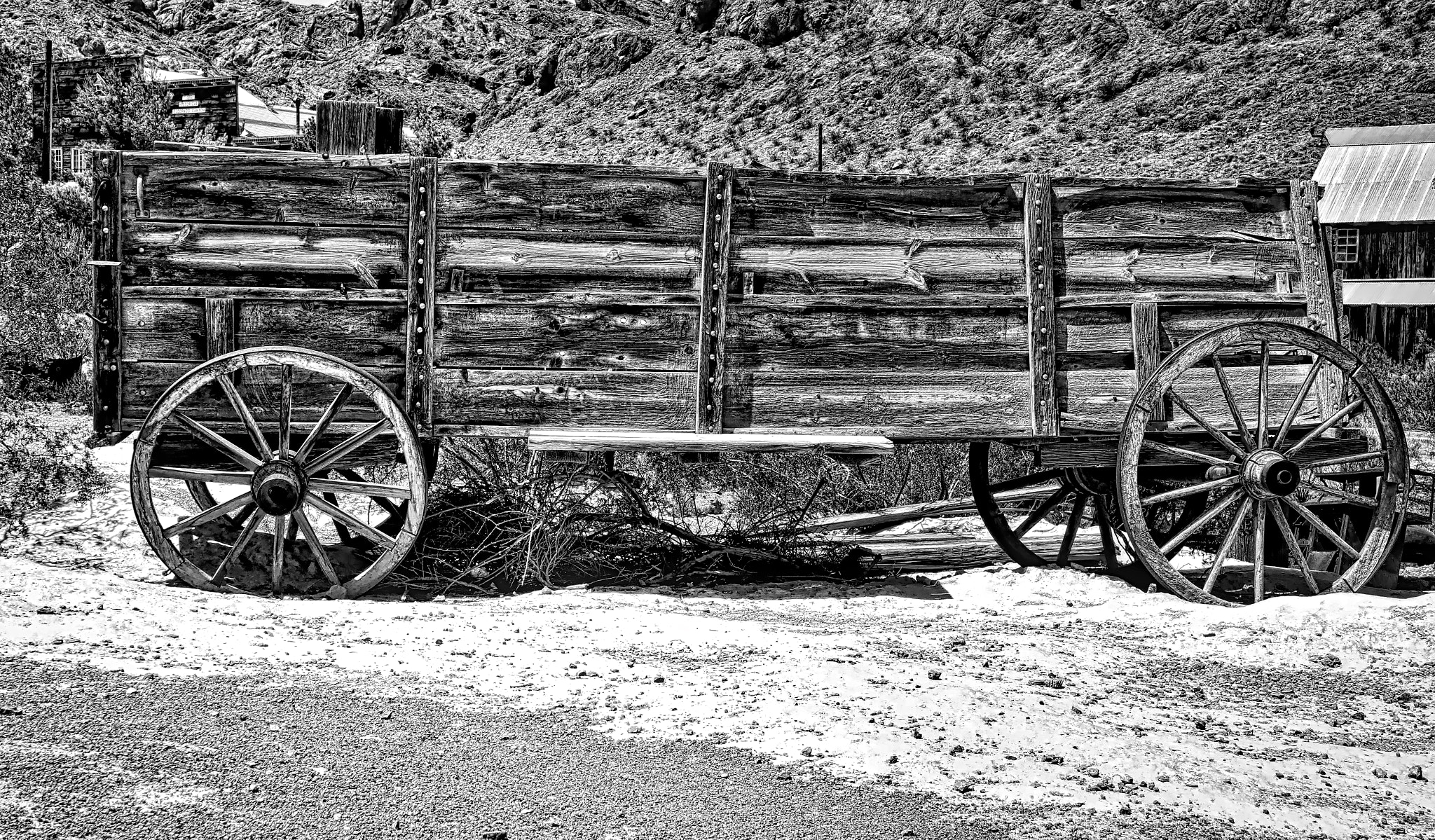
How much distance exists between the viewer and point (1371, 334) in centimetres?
2283

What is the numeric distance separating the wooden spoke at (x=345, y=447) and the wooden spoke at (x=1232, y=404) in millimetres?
3739

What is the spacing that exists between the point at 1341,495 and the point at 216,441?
16.8 ft

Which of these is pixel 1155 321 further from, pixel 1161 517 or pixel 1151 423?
pixel 1161 517

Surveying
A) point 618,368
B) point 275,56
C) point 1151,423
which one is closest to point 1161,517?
point 1151,423

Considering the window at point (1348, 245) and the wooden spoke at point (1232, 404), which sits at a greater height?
the window at point (1348, 245)

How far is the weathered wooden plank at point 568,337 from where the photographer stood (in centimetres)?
555

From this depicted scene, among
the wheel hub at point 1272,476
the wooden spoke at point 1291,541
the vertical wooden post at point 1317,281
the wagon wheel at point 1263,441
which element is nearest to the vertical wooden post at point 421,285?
the wagon wheel at point 1263,441

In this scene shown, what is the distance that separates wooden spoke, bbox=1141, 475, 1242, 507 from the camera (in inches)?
222

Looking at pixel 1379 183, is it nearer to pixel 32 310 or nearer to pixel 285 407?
pixel 32 310

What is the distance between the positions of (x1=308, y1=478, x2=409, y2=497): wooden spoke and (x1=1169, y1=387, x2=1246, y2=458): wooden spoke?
350cm

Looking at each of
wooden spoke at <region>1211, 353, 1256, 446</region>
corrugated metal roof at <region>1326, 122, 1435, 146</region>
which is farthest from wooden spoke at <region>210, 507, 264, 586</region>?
corrugated metal roof at <region>1326, 122, 1435, 146</region>

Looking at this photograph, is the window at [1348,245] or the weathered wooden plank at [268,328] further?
the window at [1348,245]

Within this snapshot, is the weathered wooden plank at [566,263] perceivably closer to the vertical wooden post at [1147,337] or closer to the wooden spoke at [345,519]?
the wooden spoke at [345,519]

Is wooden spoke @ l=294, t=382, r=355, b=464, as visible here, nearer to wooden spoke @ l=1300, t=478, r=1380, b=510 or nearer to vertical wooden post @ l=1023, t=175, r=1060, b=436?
vertical wooden post @ l=1023, t=175, r=1060, b=436
